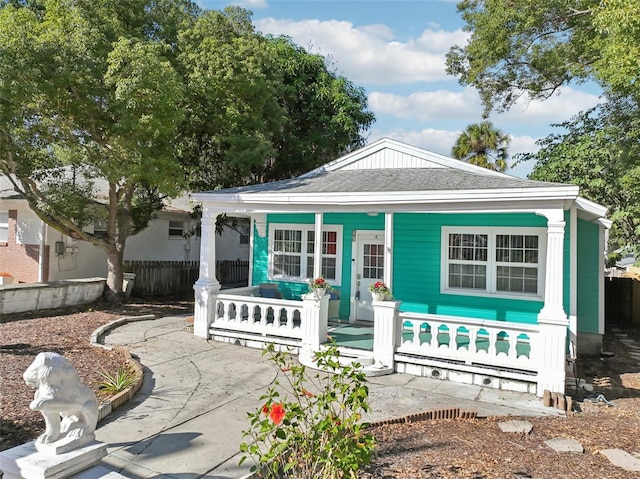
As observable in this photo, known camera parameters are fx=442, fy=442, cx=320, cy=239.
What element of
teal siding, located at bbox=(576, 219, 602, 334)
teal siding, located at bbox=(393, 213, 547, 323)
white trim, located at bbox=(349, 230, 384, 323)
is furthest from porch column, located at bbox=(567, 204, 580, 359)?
white trim, located at bbox=(349, 230, 384, 323)

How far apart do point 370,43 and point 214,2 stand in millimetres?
5919

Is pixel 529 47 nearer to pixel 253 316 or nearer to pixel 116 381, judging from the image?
pixel 253 316

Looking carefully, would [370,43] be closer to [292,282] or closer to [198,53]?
[198,53]

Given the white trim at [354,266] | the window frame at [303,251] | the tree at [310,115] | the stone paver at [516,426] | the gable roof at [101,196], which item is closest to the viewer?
the stone paver at [516,426]

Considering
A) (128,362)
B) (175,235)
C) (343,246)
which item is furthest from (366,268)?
(175,235)

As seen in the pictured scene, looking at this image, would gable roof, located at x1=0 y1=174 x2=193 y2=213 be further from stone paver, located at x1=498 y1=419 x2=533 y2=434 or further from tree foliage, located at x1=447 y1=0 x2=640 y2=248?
tree foliage, located at x1=447 y1=0 x2=640 y2=248

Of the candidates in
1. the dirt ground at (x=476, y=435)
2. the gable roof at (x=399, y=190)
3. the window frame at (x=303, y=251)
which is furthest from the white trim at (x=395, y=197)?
the dirt ground at (x=476, y=435)

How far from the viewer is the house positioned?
6965 mm

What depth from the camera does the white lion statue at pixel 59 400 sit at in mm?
3115

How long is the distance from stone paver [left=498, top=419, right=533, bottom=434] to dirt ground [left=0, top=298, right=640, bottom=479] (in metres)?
0.07

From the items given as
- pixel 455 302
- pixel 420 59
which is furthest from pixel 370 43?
pixel 455 302

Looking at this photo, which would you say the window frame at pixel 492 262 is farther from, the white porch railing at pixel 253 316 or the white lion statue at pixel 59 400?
the white lion statue at pixel 59 400

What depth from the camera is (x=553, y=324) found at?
652 centimetres

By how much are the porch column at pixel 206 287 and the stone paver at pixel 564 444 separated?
6.76m
